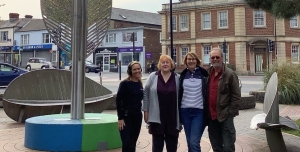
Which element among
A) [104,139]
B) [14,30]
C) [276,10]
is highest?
[14,30]

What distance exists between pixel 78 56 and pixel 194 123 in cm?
300

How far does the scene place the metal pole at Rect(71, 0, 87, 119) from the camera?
680cm

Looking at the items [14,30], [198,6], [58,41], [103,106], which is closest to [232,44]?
[198,6]

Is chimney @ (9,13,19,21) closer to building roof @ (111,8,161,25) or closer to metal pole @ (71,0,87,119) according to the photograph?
building roof @ (111,8,161,25)

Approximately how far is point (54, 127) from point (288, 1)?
514 centimetres

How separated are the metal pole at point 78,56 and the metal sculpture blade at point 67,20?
50cm

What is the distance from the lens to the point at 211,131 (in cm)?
522

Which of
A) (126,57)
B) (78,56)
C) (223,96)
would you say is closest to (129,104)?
(223,96)

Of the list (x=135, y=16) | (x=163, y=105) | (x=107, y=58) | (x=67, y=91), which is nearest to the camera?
(x=163, y=105)

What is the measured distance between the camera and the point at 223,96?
4.88 meters

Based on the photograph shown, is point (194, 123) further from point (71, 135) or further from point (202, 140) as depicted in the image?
point (202, 140)

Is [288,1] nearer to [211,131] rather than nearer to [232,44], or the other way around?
[211,131]

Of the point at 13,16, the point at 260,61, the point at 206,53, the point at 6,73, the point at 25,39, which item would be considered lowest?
the point at 6,73

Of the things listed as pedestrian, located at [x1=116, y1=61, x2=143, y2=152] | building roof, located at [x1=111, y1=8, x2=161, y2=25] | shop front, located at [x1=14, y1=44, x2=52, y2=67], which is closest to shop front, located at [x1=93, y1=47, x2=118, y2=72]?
building roof, located at [x1=111, y1=8, x2=161, y2=25]
